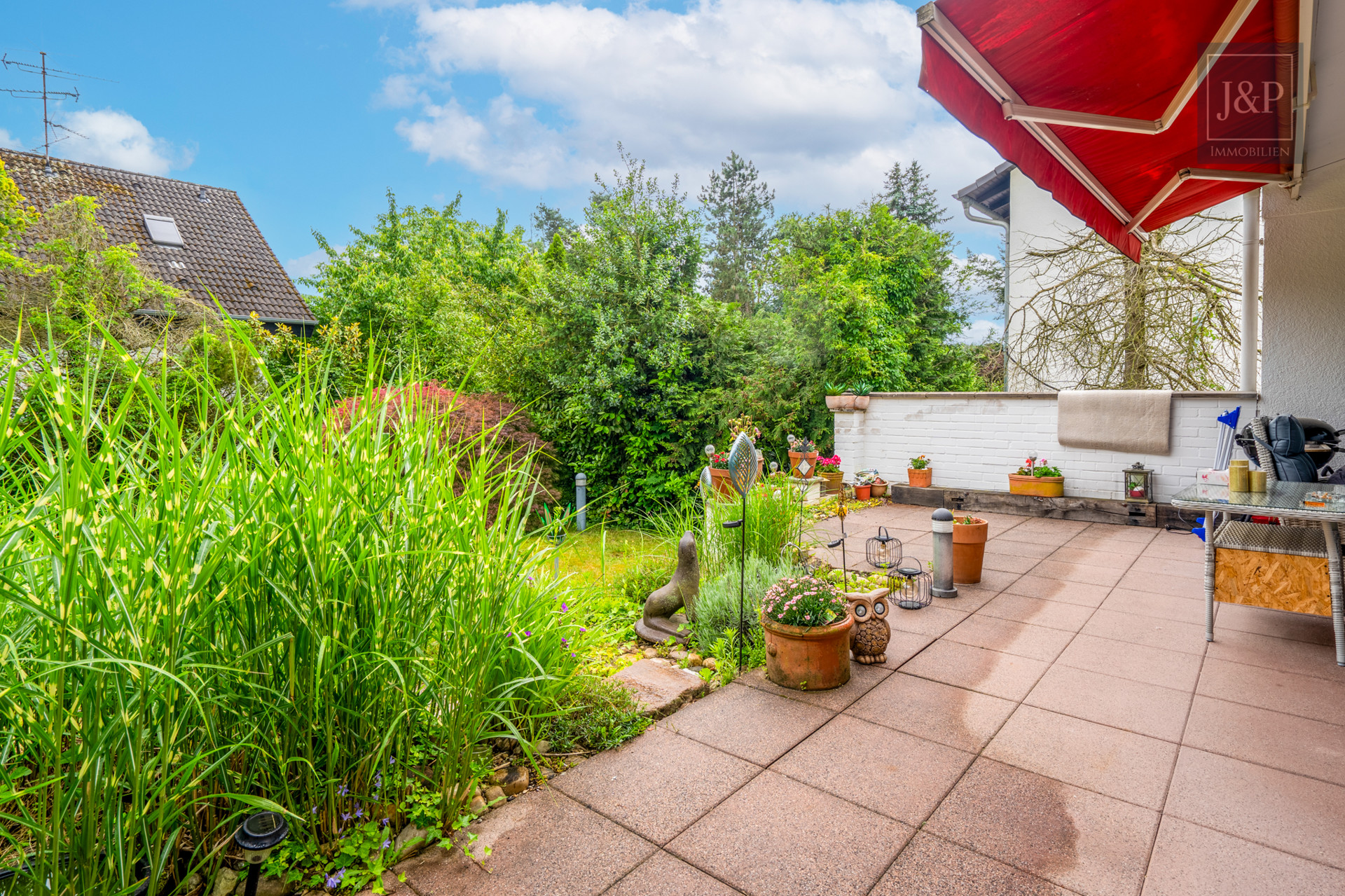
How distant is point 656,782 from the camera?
6.66ft

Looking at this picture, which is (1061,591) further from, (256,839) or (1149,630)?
(256,839)

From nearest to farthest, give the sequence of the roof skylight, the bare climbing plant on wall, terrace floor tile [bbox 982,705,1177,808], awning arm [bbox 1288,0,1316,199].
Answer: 1. terrace floor tile [bbox 982,705,1177,808]
2. awning arm [bbox 1288,0,1316,199]
3. the bare climbing plant on wall
4. the roof skylight

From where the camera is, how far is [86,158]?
44.8 ft

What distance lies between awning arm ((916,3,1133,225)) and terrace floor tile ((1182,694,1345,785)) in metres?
2.39

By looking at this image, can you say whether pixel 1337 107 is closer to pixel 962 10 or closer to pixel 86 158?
pixel 962 10

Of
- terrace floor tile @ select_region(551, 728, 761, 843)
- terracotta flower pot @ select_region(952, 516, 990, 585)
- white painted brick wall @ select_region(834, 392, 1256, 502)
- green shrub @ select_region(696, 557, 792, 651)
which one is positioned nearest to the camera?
terrace floor tile @ select_region(551, 728, 761, 843)

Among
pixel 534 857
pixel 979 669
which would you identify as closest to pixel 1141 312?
pixel 979 669

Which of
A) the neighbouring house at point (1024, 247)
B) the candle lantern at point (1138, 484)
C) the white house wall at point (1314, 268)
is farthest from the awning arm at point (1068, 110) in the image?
the neighbouring house at point (1024, 247)

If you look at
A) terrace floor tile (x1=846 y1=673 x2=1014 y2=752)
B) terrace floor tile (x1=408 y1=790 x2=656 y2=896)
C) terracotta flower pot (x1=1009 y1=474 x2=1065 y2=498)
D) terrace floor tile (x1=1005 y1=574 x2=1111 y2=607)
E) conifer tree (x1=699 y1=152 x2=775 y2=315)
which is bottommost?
terrace floor tile (x1=408 y1=790 x2=656 y2=896)

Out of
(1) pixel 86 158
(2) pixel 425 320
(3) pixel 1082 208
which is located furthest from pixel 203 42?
(3) pixel 1082 208

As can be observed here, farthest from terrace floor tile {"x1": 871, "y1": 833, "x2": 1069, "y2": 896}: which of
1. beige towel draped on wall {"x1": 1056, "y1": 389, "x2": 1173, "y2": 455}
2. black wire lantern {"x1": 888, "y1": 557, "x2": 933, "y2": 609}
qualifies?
beige towel draped on wall {"x1": 1056, "y1": 389, "x2": 1173, "y2": 455}

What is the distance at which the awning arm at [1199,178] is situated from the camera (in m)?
3.27

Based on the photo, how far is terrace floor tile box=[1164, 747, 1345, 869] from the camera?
1.70m

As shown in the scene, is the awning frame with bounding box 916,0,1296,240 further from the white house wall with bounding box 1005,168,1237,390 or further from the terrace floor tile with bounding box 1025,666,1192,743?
the white house wall with bounding box 1005,168,1237,390
